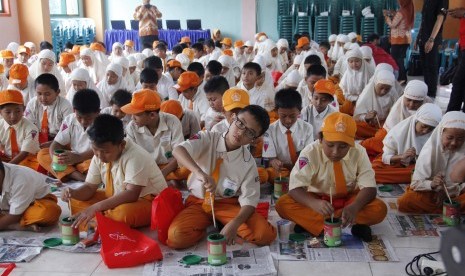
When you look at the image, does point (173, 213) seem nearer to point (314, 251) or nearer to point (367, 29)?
point (314, 251)

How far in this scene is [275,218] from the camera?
3.24m

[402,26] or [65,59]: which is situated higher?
[402,26]

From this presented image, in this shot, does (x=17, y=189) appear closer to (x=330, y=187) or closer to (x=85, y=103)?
(x=85, y=103)

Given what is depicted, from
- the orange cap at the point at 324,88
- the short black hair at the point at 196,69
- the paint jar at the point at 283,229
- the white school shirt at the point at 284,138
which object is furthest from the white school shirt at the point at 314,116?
the short black hair at the point at 196,69

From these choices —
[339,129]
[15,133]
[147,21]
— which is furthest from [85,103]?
[147,21]

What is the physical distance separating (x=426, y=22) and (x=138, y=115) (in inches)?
159

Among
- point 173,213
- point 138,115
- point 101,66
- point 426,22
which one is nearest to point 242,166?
point 173,213

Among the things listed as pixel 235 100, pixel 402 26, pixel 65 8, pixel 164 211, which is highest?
pixel 65 8

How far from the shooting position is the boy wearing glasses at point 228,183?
2.72 metres

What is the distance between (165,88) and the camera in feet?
19.5

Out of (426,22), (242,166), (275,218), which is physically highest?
(426,22)

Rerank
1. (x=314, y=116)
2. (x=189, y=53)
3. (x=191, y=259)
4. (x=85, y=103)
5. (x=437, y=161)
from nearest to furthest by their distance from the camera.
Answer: (x=191, y=259)
(x=437, y=161)
(x=85, y=103)
(x=314, y=116)
(x=189, y=53)

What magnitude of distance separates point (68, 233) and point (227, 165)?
0.91 meters

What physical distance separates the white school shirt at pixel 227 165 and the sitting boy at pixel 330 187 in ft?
0.83
